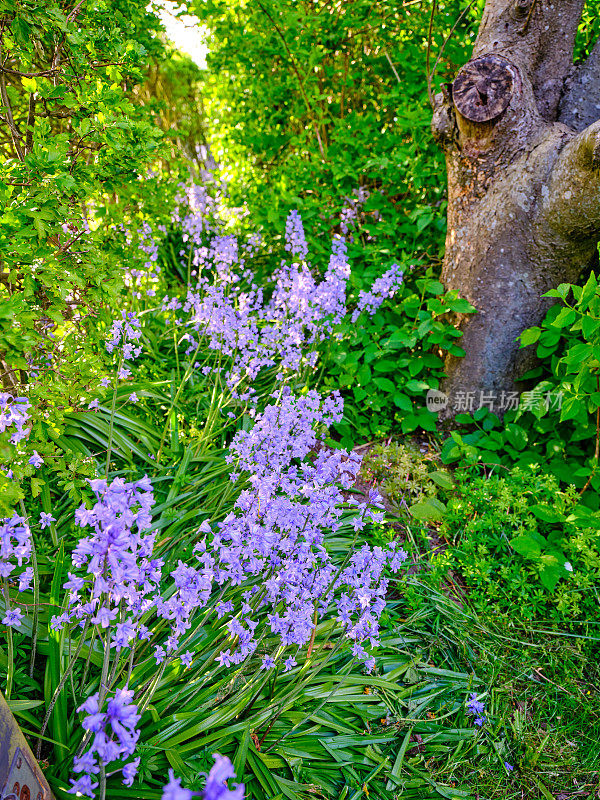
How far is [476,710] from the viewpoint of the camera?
6.86 feet

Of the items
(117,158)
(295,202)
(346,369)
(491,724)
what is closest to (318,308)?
(346,369)

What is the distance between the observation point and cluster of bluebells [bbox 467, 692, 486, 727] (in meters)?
2.05

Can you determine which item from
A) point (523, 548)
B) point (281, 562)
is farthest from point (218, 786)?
point (523, 548)

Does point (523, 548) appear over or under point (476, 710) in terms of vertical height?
over

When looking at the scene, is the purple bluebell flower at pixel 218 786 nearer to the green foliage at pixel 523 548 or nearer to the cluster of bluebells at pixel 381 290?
the green foliage at pixel 523 548

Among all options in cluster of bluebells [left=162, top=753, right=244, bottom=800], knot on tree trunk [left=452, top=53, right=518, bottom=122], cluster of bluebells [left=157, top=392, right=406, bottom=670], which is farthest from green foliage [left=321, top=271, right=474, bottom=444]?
cluster of bluebells [left=162, top=753, right=244, bottom=800]

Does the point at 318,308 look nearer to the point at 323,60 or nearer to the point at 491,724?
the point at 491,724

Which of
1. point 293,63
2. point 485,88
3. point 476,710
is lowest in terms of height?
point 476,710

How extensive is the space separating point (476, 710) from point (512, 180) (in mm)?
2932

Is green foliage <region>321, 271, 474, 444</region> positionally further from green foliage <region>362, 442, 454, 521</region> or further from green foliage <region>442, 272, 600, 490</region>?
green foliage <region>442, 272, 600, 490</region>

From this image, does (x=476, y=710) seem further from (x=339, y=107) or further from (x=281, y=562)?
(x=339, y=107)

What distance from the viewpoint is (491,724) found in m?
2.11

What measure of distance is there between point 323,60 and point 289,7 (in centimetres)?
74

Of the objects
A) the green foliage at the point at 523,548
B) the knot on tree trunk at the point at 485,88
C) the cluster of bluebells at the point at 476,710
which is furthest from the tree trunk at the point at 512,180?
the cluster of bluebells at the point at 476,710
